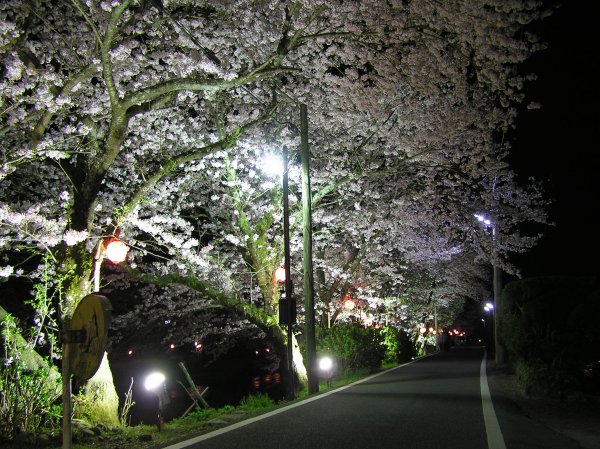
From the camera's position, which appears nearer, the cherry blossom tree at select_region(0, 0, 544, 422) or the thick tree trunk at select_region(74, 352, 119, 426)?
the thick tree trunk at select_region(74, 352, 119, 426)

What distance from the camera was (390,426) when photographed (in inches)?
294

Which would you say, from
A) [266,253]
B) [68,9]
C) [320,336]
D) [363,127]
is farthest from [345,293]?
[68,9]

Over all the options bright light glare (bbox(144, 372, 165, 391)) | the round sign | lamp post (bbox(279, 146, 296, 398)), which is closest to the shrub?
lamp post (bbox(279, 146, 296, 398))

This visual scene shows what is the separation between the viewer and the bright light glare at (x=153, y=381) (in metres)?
10.2

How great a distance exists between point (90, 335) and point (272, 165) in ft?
39.9

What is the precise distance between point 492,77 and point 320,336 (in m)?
11.3

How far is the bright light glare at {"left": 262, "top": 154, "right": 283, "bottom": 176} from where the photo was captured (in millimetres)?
16656

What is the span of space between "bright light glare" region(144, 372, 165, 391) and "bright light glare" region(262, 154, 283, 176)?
7.98m

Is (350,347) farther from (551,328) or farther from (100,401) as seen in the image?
(100,401)

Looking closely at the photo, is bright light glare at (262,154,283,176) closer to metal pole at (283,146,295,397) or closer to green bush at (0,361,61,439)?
metal pole at (283,146,295,397)

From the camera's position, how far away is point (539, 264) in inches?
1113

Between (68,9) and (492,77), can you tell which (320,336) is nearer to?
(492,77)

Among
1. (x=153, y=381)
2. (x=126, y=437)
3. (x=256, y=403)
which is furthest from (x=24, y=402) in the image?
(x=256, y=403)

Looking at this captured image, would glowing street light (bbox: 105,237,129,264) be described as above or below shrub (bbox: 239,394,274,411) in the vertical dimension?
above
